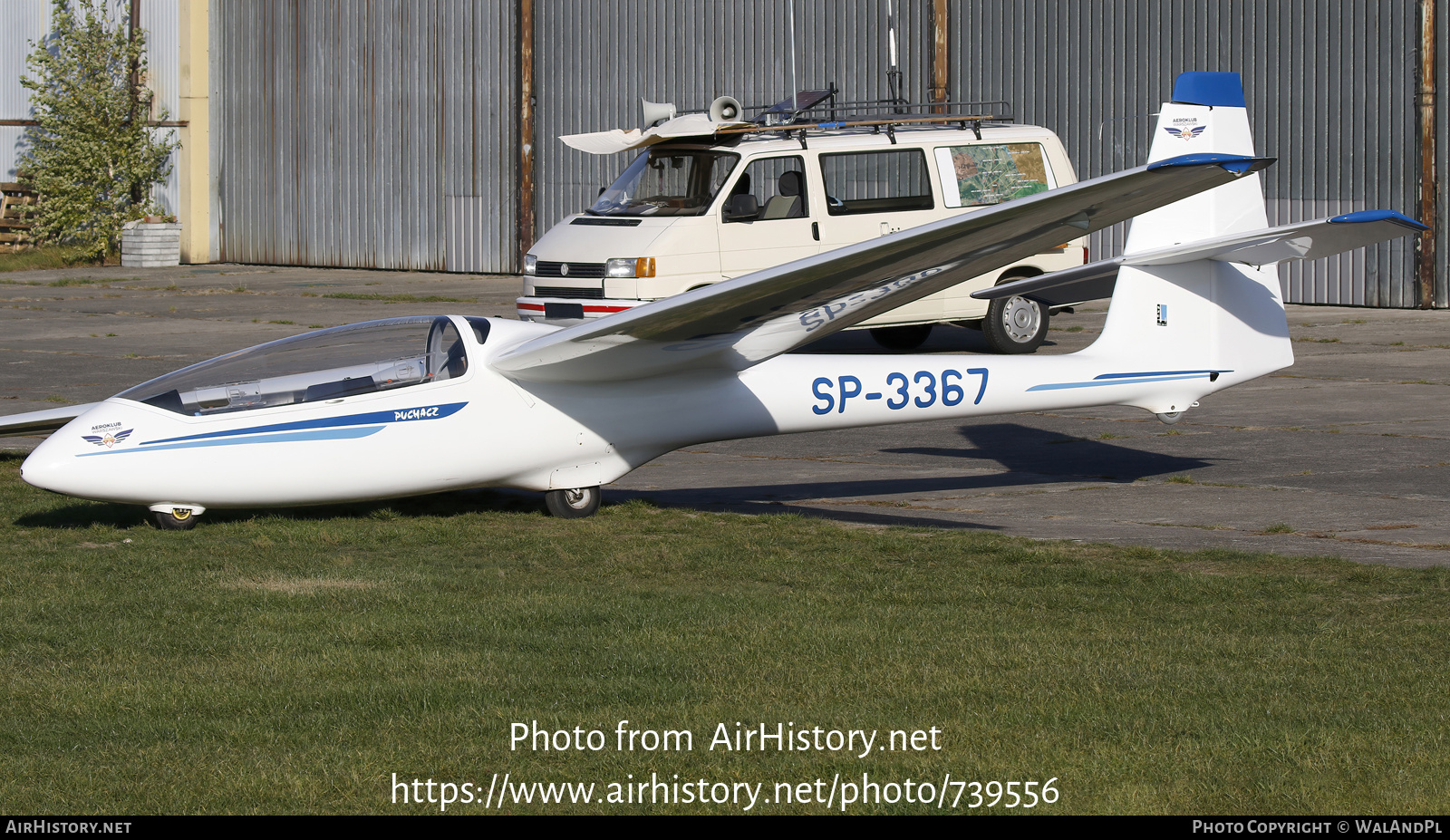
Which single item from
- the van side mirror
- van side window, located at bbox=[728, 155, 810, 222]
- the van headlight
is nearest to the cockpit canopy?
the van headlight

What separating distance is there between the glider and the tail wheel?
2 centimetres

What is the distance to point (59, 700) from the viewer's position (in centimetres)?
571

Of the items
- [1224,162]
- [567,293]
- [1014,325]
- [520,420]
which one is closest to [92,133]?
[567,293]

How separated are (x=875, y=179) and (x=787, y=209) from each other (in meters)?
1.11

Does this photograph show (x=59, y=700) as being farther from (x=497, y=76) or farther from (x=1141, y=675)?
(x=497, y=76)

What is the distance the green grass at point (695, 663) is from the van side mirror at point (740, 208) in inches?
306

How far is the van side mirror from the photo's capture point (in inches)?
646

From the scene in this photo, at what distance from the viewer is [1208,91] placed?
33.9 ft

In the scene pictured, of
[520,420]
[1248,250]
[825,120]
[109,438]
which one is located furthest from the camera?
[825,120]

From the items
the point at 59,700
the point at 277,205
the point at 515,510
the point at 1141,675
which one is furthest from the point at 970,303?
the point at 277,205

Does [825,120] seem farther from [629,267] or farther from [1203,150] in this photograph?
[1203,150]

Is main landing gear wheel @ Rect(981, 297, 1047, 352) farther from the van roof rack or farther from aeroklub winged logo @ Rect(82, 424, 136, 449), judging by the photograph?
aeroklub winged logo @ Rect(82, 424, 136, 449)

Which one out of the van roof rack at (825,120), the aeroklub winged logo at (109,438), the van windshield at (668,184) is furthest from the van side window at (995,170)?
the aeroklub winged logo at (109,438)

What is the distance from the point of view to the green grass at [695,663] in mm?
4922
